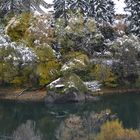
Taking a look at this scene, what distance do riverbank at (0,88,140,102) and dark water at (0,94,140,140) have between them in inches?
80.7

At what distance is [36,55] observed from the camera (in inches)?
2173

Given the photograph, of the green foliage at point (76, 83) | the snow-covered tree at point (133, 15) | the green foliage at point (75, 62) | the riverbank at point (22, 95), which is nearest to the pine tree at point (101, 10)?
the snow-covered tree at point (133, 15)

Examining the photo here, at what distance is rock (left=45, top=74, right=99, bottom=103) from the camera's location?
50094 millimetres

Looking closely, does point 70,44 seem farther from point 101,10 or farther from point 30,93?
point 101,10

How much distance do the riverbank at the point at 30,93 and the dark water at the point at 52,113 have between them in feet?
6.72

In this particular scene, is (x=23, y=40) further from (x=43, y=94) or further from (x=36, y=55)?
(x=43, y=94)

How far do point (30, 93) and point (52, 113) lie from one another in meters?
9.18

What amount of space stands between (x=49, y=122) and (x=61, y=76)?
14842 millimetres

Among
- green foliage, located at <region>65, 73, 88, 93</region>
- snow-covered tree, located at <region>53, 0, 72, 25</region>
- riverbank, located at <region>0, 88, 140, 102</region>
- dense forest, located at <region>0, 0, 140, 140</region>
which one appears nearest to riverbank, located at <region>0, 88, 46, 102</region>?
riverbank, located at <region>0, 88, 140, 102</region>

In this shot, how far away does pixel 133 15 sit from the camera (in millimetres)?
63938

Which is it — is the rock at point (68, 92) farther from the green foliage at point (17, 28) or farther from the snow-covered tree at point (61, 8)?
the snow-covered tree at point (61, 8)

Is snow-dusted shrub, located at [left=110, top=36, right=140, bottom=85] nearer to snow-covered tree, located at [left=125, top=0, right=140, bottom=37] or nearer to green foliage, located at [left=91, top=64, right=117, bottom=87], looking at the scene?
green foliage, located at [left=91, top=64, right=117, bottom=87]

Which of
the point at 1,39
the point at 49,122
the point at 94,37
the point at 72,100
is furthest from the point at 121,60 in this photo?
the point at 49,122

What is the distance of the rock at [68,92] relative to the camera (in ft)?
164
